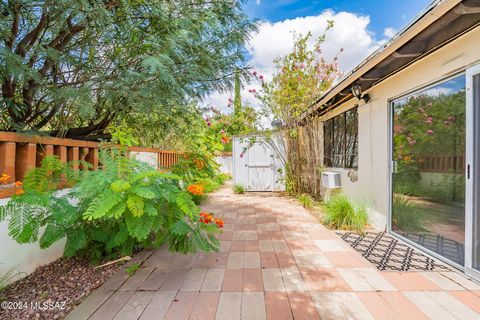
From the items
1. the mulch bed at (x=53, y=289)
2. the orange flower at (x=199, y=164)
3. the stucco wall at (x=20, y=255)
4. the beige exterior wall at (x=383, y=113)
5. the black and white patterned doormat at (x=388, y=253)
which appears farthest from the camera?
the orange flower at (x=199, y=164)

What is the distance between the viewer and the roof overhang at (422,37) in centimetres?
207

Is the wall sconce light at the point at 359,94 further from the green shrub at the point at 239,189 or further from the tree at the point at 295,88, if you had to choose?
the green shrub at the point at 239,189

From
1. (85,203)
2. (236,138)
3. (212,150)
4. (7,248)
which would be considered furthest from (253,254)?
(236,138)

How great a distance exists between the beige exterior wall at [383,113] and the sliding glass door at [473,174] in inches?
10.0

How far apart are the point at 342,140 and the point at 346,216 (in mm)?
2089

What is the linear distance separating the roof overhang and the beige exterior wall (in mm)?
97

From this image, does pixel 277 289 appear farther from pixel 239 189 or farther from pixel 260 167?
pixel 260 167

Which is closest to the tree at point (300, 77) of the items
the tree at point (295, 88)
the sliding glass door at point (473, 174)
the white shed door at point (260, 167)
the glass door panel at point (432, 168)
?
the tree at point (295, 88)

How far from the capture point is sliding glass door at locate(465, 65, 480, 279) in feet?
7.60

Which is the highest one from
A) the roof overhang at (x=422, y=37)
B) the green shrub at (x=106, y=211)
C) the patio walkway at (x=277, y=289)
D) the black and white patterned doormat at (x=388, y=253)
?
the roof overhang at (x=422, y=37)

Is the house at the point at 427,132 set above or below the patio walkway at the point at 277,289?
above

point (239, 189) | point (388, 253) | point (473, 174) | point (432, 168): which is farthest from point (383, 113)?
point (239, 189)

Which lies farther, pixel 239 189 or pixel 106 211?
pixel 239 189

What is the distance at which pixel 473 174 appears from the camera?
2340 millimetres
